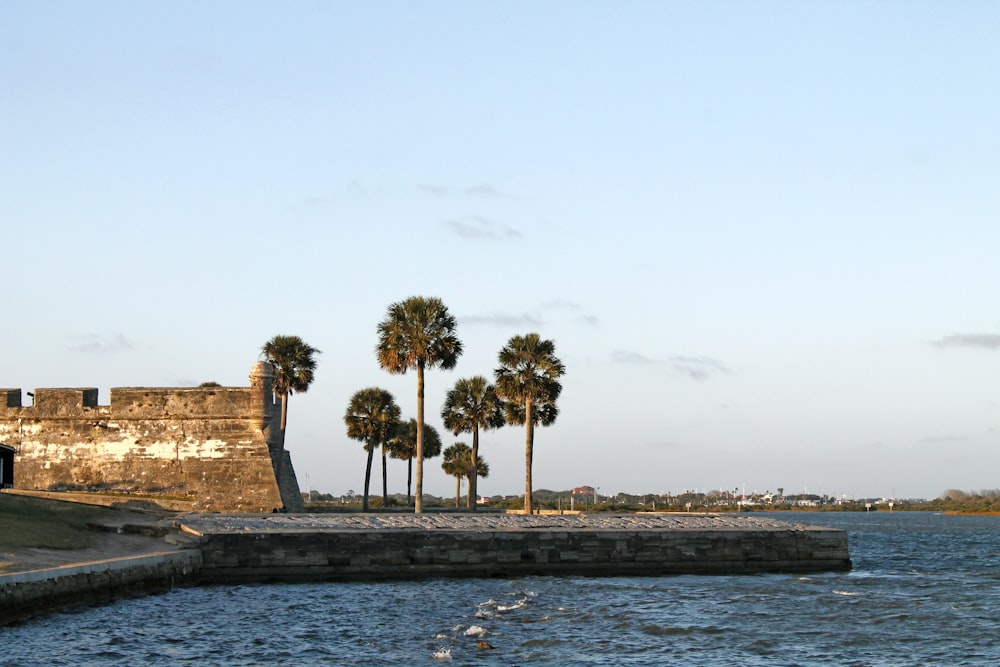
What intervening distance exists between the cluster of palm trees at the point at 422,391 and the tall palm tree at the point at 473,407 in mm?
52

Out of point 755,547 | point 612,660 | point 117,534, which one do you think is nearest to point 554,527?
point 755,547

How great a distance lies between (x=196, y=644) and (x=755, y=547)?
20174 millimetres

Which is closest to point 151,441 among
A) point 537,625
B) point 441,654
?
point 537,625

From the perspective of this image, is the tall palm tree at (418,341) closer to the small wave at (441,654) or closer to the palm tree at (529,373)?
the palm tree at (529,373)

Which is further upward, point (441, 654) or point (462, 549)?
point (462, 549)

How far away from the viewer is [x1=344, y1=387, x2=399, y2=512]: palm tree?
64.6 metres

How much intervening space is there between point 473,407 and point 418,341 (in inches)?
713

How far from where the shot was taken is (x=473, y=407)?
63438 millimetres

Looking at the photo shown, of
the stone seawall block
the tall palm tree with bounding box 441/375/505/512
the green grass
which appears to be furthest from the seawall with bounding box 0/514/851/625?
the tall palm tree with bounding box 441/375/505/512

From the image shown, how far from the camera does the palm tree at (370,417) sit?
64625mm

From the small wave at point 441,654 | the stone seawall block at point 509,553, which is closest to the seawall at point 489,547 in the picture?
the stone seawall block at point 509,553

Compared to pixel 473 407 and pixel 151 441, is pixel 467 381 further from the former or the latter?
pixel 151 441

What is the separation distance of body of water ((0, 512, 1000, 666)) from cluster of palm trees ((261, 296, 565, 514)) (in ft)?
55.0

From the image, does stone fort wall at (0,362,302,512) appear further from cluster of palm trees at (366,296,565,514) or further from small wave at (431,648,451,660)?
small wave at (431,648,451,660)
